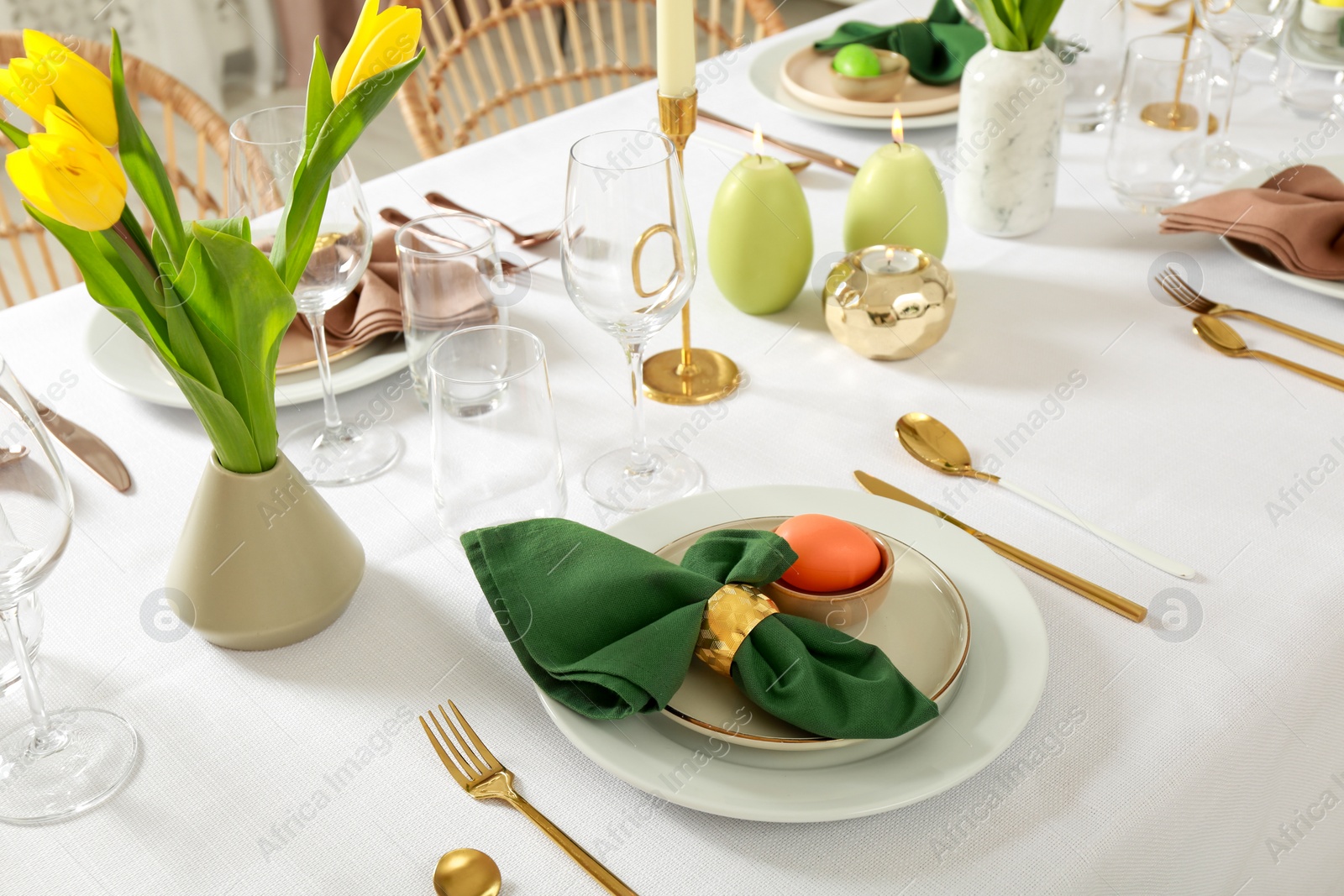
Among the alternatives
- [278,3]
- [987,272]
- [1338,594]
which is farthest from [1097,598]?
[278,3]

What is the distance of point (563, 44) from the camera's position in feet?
14.0

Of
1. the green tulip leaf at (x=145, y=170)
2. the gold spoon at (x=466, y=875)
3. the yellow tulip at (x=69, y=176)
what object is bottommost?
the gold spoon at (x=466, y=875)

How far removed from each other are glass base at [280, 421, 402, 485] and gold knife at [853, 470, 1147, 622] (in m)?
0.35

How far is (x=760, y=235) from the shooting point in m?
0.98

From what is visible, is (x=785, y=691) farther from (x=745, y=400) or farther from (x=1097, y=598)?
(x=745, y=400)

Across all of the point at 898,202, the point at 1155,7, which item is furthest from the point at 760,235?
the point at 1155,7

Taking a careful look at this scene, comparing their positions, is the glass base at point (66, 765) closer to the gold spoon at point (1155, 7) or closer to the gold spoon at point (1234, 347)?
the gold spoon at point (1234, 347)

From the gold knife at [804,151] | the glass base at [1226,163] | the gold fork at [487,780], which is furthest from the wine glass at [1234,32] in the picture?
the gold fork at [487,780]

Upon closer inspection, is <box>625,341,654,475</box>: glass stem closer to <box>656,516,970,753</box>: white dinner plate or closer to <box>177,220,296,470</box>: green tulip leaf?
<box>656,516,970,753</box>: white dinner plate

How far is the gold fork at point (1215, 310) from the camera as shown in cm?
95

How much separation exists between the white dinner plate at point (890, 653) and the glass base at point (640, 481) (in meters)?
0.10

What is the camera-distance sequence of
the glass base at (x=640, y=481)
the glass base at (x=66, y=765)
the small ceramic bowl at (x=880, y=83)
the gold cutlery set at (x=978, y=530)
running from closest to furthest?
the glass base at (x=66, y=765) → the gold cutlery set at (x=978, y=530) → the glass base at (x=640, y=481) → the small ceramic bowl at (x=880, y=83)

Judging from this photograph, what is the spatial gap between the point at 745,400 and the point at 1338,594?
431 mm

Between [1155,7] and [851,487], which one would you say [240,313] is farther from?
[1155,7]
